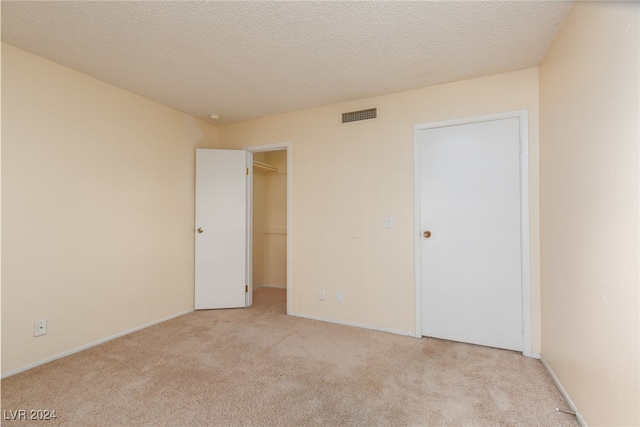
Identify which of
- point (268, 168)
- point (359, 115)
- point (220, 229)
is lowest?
point (220, 229)

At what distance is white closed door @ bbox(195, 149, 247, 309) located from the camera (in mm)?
3635

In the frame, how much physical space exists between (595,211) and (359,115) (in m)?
2.20

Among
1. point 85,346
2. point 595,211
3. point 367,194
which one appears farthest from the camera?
point 367,194

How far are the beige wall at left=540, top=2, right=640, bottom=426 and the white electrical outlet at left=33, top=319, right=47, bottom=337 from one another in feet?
11.7

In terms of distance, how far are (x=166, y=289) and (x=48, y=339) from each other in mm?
1084

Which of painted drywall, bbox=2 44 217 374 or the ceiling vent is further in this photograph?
the ceiling vent

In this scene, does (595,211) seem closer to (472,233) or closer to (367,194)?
(472,233)

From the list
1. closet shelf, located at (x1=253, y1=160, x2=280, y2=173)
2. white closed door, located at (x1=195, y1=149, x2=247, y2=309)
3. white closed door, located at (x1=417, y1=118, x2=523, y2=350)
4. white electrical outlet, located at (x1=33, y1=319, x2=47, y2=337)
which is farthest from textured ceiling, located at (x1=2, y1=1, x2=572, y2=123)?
white electrical outlet, located at (x1=33, y1=319, x2=47, y2=337)

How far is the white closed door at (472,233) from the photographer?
2.46m

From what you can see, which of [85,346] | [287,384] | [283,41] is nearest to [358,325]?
[287,384]

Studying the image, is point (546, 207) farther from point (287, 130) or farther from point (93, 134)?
point (93, 134)

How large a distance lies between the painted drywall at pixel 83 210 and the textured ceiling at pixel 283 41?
11.0 inches

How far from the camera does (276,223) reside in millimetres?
5105

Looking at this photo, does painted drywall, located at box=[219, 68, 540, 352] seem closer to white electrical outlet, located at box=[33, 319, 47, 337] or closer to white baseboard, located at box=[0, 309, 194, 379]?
white baseboard, located at box=[0, 309, 194, 379]
